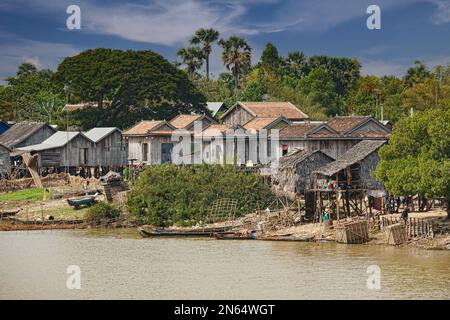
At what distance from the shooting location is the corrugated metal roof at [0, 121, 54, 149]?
221 ft

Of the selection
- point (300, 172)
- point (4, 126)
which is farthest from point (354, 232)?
point (4, 126)

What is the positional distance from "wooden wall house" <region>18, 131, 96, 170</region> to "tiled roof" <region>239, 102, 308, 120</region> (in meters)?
11.8

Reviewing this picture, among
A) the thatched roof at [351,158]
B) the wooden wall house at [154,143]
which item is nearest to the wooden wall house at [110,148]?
the wooden wall house at [154,143]

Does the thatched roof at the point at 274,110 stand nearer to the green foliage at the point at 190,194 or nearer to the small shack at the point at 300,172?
the green foliage at the point at 190,194

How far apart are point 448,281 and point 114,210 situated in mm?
22007

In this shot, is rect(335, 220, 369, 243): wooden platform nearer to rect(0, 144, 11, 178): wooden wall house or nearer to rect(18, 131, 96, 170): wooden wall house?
rect(18, 131, 96, 170): wooden wall house

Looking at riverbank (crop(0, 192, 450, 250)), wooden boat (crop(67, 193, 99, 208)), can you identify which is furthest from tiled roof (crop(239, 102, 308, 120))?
wooden boat (crop(67, 193, 99, 208))

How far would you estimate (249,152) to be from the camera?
54.6 metres

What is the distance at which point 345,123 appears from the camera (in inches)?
2092

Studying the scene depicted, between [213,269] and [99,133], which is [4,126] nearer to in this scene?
[99,133]

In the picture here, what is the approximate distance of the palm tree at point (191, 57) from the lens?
3625 inches

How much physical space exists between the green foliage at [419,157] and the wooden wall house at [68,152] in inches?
1182

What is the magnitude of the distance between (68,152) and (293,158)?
2269 cm
